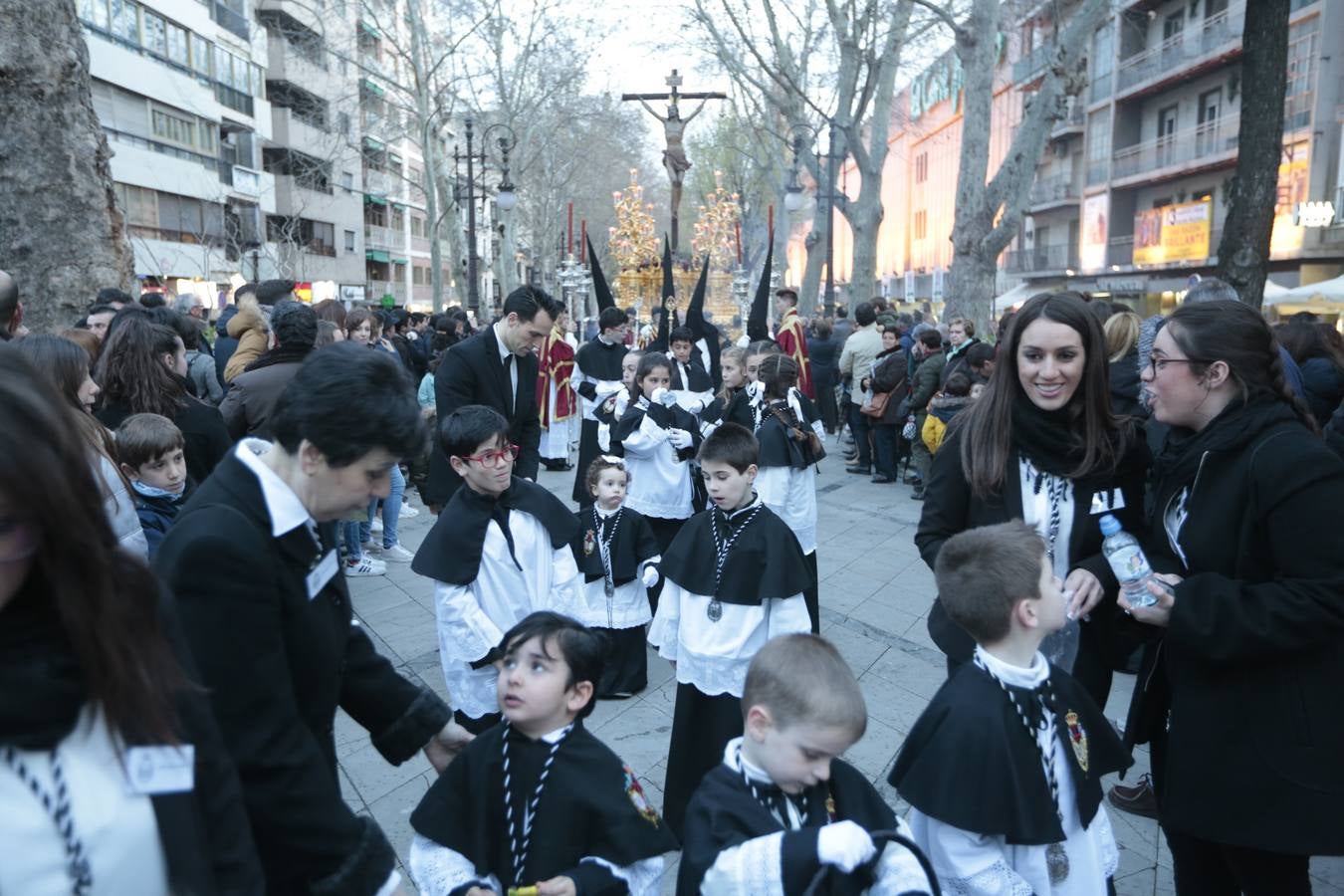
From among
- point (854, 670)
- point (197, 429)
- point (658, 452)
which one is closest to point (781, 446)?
point (658, 452)

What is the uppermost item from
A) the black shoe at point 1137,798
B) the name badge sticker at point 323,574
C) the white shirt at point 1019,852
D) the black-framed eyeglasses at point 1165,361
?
the black-framed eyeglasses at point 1165,361

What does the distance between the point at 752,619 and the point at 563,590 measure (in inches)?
29.3

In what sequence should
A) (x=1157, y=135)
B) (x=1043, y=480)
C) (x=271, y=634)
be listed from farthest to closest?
(x=1157, y=135), (x=1043, y=480), (x=271, y=634)

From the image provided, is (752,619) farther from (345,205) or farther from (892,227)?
(892,227)

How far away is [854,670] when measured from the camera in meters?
5.42

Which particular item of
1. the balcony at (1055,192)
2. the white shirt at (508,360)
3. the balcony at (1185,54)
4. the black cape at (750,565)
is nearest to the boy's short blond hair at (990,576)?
the black cape at (750,565)

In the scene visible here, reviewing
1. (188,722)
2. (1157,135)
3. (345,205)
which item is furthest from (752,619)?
(345,205)

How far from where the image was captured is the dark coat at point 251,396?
190 inches

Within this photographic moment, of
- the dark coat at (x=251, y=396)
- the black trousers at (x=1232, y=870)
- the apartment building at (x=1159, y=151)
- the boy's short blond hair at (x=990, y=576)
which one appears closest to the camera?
the boy's short blond hair at (x=990, y=576)

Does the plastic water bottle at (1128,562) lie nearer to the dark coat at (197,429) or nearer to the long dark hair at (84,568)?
the long dark hair at (84,568)

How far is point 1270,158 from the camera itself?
888cm

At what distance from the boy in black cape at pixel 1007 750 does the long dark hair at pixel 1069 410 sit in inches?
17.7

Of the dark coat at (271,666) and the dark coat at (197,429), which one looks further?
the dark coat at (197,429)

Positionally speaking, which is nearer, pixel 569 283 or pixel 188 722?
pixel 188 722
